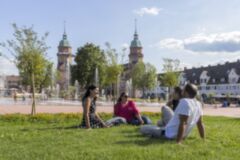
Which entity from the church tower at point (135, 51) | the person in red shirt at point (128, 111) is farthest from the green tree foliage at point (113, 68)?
the church tower at point (135, 51)

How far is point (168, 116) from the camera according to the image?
10.9 metres

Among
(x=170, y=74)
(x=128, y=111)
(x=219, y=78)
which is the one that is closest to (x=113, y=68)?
(x=170, y=74)

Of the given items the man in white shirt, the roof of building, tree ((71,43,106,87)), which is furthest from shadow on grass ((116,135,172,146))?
the roof of building

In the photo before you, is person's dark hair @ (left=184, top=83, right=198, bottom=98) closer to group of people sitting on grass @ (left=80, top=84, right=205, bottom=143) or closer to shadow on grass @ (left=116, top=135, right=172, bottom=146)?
group of people sitting on grass @ (left=80, top=84, right=205, bottom=143)

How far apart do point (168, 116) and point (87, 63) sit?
68.7 m

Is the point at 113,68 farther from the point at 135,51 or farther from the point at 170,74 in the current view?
the point at 135,51

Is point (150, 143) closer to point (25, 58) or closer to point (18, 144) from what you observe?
point (18, 144)

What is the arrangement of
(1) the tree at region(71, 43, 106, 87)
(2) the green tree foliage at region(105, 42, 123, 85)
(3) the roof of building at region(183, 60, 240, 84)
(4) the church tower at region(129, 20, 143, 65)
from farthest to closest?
(4) the church tower at region(129, 20, 143, 65) < (3) the roof of building at region(183, 60, 240, 84) < (1) the tree at region(71, 43, 106, 87) < (2) the green tree foliage at region(105, 42, 123, 85)

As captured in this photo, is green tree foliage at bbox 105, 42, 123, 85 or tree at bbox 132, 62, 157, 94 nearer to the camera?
green tree foliage at bbox 105, 42, 123, 85

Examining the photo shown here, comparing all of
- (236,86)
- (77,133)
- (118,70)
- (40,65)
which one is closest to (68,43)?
(236,86)

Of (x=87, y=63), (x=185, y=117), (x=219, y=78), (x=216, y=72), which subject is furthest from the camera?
(x=216, y=72)

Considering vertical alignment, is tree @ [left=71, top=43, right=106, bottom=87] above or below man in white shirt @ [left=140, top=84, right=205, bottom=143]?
above

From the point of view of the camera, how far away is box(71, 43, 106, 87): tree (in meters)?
79.1

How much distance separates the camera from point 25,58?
2245 cm
